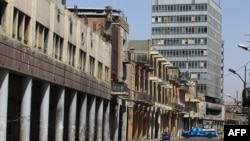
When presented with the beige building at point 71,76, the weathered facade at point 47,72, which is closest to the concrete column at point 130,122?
the beige building at point 71,76

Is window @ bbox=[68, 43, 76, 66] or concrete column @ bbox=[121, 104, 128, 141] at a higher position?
window @ bbox=[68, 43, 76, 66]

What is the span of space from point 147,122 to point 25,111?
5165 centimetres

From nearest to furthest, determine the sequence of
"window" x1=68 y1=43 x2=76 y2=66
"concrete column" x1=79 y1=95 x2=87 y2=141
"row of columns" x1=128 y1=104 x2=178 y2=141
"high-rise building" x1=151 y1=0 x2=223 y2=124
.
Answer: "window" x1=68 y1=43 x2=76 y2=66 < "concrete column" x1=79 y1=95 x2=87 y2=141 < "row of columns" x1=128 y1=104 x2=178 y2=141 < "high-rise building" x1=151 y1=0 x2=223 y2=124

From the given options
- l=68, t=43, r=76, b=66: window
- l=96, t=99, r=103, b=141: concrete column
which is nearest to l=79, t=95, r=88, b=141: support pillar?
l=96, t=99, r=103, b=141: concrete column

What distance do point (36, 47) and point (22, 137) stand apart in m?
5.37

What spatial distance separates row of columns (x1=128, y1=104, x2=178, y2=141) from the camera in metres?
66.9

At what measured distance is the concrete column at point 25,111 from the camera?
92.8 ft

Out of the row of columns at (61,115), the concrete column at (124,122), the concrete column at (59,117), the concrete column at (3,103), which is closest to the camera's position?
the concrete column at (3,103)

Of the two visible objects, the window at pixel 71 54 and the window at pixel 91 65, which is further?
the window at pixel 91 65

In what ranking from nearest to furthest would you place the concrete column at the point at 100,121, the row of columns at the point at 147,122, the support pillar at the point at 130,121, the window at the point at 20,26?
1. the window at the point at 20,26
2. the concrete column at the point at 100,121
3. the support pillar at the point at 130,121
4. the row of columns at the point at 147,122

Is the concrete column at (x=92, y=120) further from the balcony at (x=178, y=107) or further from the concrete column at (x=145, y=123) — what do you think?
the balcony at (x=178, y=107)

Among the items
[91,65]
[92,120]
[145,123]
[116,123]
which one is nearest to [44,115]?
[92,120]

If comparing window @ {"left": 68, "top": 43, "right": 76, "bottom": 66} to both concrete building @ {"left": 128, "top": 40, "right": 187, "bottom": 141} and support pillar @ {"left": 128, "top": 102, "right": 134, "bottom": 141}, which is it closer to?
concrete building @ {"left": 128, "top": 40, "right": 187, "bottom": 141}

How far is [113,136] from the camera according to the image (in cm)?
5866
